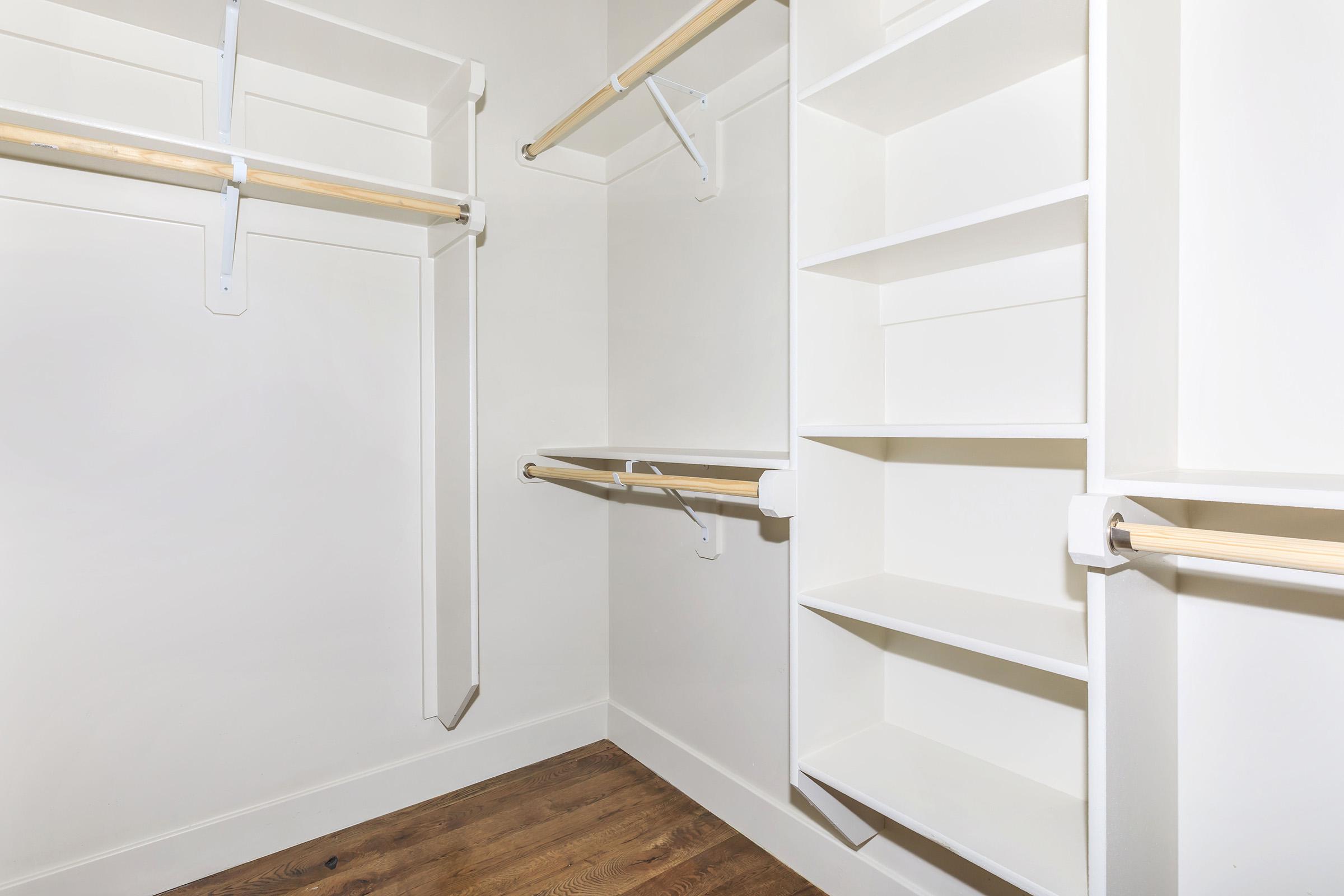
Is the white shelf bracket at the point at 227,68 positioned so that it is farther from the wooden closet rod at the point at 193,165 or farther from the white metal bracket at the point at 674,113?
the white metal bracket at the point at 674,113

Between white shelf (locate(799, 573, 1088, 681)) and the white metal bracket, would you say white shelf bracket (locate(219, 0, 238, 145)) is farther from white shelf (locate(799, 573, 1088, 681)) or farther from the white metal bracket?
white shelf (locate(799, 573, 1088, 681))

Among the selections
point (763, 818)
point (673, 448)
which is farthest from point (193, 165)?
point (763, 818)

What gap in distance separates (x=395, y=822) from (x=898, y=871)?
4.74 feet

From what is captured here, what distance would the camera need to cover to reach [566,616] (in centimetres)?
244

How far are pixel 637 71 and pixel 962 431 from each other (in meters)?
1.24

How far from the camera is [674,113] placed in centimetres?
194

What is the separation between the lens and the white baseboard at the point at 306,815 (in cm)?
170

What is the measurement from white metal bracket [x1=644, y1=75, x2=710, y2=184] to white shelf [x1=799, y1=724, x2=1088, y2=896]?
61.3 inches

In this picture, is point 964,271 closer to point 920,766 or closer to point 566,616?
point 920,766

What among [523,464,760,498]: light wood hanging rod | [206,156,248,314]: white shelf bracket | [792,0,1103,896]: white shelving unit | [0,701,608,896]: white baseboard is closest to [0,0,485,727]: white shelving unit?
[206,156,248,314]: white shelf bracket

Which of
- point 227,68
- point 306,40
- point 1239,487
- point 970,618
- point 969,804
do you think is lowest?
point 969,804

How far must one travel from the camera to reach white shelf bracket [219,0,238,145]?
1578mm

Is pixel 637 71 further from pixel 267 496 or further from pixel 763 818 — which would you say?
pixel 763 818

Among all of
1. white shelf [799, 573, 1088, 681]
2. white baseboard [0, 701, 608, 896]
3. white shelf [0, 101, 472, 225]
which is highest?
white shelf [0, 101, 472, 225]
